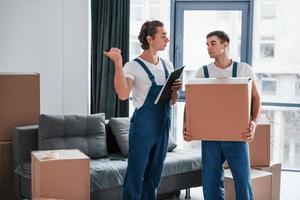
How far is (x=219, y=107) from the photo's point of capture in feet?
9.77

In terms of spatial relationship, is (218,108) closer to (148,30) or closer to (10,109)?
(148,30)

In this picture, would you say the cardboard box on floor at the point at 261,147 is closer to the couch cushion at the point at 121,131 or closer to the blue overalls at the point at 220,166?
the blue overalls at the point at 220,166

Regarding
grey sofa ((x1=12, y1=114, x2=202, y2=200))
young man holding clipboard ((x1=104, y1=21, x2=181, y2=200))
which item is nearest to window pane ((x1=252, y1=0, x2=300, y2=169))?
grey sofa ((x1=12, y1=114, x2=202, y2=200))

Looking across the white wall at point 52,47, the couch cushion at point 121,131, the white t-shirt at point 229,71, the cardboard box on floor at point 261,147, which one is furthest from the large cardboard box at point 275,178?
the white wall at point 52,47

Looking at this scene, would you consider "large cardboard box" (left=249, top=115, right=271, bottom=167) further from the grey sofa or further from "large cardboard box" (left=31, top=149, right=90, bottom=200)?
"large cardboard box" (left=31, top=149, right=90, bottom=200)

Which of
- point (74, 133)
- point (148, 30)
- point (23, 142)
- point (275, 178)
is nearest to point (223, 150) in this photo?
point (148, 30)

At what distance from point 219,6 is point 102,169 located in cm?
257

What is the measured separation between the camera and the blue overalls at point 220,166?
3.11 m

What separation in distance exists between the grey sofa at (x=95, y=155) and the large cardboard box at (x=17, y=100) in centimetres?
10

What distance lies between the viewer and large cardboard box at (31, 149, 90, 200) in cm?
334

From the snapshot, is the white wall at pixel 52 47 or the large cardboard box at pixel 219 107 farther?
the white wall at pixel 52 47

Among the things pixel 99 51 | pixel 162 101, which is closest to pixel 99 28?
pixel 99 51

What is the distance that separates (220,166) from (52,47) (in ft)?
8.65

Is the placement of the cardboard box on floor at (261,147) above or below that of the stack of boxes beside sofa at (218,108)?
below
